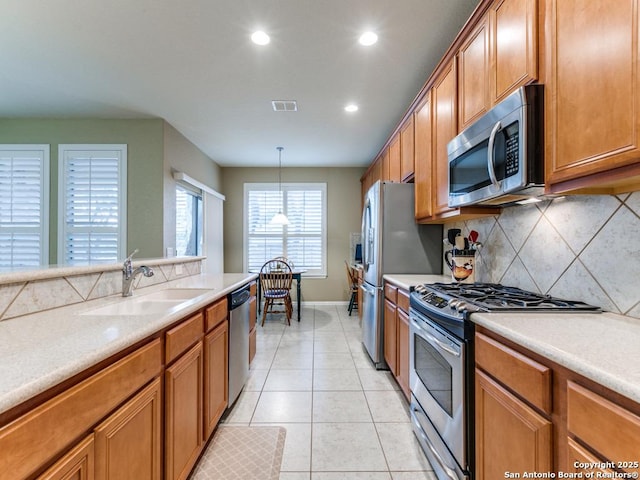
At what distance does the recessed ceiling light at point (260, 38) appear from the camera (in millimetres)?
1994

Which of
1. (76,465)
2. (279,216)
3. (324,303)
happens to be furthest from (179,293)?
(324,303)

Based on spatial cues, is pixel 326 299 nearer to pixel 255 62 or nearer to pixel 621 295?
pixel 255 62

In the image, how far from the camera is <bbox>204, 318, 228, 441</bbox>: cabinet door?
1.63m

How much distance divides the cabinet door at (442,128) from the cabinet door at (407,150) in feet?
1.66

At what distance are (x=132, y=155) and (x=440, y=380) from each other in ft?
12.4

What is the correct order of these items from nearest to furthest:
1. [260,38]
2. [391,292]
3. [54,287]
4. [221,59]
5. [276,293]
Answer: [54,287]
[260,38]
[221,59]
[391,292]
[276,293]

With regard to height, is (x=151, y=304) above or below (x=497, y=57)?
below

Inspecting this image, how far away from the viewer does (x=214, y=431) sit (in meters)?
1.87

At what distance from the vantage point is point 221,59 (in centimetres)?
228

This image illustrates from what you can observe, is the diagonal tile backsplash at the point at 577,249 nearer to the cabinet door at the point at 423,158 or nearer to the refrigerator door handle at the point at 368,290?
the cabinet door at the point at 423,158

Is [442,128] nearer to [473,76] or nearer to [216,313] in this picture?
[473,76]

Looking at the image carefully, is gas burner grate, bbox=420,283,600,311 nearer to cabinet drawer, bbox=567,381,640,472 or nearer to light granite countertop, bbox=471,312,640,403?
light granite countertop, bbox=471,312,640,403

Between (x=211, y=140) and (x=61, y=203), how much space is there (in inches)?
75.1

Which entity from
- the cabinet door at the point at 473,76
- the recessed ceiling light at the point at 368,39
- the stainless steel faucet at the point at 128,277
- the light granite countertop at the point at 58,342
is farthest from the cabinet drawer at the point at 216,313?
the recessed ceiling light at the point at 368,39
